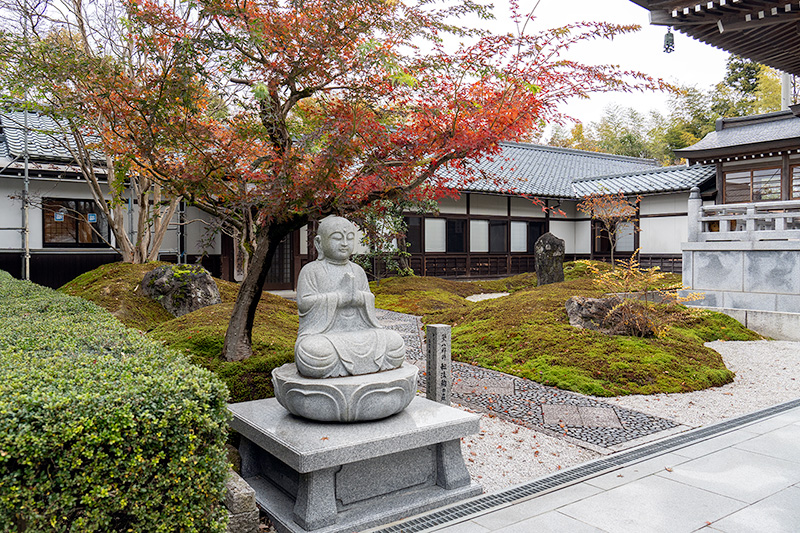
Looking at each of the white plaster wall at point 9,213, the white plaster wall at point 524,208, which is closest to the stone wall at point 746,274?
the white plaster wall at point 524,208

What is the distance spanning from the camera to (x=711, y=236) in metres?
14.5

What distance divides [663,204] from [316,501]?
73.7 feet

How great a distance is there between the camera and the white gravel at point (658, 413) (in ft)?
17.5

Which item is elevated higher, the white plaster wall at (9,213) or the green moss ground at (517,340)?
the white plaster wall at (9,213)

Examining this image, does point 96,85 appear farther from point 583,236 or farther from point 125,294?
point 583,236

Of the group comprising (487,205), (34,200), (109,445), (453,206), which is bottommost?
(109,445)

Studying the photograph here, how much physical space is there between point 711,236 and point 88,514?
15.5 m

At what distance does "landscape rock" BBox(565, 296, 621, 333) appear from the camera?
1021 centimetres


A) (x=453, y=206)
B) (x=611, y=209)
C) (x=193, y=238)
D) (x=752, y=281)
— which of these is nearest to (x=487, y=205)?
(x=453, y=206)

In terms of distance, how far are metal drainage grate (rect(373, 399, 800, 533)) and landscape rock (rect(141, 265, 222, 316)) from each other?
8.20 metres

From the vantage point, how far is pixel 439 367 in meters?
6.74

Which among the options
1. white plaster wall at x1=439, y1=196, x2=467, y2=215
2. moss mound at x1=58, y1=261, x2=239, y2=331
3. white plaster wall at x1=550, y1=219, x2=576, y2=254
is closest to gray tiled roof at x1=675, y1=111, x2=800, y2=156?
white plaster wall at x1=550, y1=219, x2=576, y2=254

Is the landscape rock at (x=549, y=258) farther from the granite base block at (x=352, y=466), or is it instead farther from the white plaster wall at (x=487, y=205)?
the granite base block at (x=352, y=466)

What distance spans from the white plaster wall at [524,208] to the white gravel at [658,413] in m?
14.3
